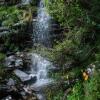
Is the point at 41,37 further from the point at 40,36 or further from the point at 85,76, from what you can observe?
the point at 85,76

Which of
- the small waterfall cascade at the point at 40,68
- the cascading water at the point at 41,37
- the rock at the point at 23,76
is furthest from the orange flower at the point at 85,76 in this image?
the cascading water at the point at 41,37

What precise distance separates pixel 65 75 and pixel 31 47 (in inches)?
221

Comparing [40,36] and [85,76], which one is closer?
[85,76]

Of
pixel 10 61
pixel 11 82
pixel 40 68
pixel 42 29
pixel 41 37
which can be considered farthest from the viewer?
pixel 42 29

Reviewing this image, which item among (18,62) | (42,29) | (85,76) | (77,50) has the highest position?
(77,50)

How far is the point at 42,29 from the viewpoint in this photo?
16969mm

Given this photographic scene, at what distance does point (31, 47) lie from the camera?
1587 cm

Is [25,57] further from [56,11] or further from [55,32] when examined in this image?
[56,11]

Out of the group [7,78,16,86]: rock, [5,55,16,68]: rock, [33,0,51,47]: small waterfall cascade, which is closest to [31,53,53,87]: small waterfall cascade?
[5,55,16,68]: rock

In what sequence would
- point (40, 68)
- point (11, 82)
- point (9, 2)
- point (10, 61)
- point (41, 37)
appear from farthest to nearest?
1. point (9, 2)
2. point (41, 37)
3. point (40, 68)
4. point (10, 61)
5. point (11, 82)

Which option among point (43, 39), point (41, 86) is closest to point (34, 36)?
point (43, 39)

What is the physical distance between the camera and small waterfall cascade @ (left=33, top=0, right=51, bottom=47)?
16500 mm

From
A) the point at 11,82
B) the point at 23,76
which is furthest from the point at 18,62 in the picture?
the point at 11,82

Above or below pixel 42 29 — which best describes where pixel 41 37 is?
below
